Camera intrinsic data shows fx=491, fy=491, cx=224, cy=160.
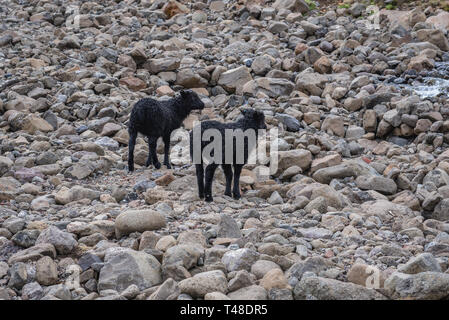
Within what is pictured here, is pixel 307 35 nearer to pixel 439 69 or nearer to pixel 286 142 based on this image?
pixel 439 69

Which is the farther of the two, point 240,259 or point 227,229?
point 227,229

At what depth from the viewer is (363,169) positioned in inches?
356

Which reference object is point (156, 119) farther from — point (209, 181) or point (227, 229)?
point (227, 229)

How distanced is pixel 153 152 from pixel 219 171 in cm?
126

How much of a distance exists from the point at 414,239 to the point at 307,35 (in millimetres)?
11753

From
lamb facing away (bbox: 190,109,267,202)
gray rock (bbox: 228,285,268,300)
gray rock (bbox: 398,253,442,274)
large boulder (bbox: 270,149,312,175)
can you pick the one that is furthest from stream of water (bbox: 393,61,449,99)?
gray rock (bbox: 228,285,268,300)

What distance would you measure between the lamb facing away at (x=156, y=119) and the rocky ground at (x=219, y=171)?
0.47 meters

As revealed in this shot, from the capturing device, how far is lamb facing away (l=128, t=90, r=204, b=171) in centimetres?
851

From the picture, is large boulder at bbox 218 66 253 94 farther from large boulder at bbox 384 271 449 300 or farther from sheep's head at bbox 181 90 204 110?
large boulder at bbox 384 271 449 300

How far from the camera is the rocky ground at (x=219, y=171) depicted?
15.5 feet

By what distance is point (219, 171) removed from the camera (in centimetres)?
869

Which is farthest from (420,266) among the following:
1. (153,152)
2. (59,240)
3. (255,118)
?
(153,152)

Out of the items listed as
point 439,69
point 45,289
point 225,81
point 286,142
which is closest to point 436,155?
point 286,142

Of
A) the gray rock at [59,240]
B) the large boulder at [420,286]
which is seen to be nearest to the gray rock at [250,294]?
the large boulder at [420,286]
